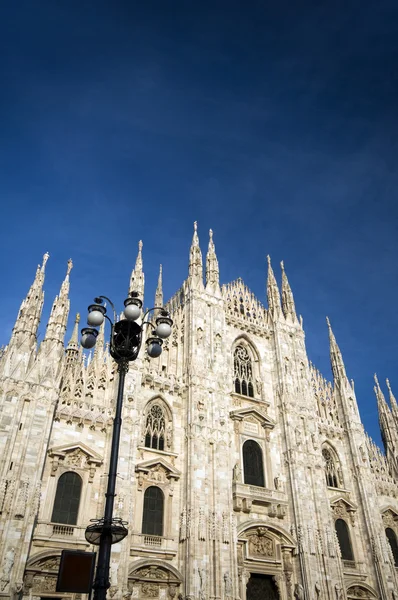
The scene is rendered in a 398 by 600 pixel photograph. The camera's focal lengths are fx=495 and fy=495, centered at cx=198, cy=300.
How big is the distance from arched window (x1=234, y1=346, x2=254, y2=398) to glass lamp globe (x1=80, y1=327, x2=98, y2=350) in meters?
20.2

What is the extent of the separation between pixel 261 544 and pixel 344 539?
7.00 meters

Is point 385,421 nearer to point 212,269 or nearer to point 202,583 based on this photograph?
point 212,269

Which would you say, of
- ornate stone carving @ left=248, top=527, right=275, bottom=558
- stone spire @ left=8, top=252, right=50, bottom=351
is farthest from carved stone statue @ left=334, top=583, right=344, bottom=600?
stone spire @ left=8, top=252, right=50, bottom=351

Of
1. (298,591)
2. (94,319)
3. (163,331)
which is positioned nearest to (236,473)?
(298,591)

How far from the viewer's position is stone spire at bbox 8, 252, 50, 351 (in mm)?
24578

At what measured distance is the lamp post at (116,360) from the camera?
1055 centimetres

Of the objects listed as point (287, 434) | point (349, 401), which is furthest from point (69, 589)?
point (349, 401)

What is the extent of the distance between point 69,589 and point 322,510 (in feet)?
76.6

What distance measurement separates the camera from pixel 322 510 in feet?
97.0

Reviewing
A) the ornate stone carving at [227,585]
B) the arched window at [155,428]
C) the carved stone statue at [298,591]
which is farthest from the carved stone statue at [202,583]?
the carved stone statue at [298,591]

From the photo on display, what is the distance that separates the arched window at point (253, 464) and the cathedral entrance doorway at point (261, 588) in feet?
15.8

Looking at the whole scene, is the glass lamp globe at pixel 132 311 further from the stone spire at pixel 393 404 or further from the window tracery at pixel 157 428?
the stone spire at pixel 393 404

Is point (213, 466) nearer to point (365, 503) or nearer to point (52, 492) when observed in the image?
point (52, 492)

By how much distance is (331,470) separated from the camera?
3338 centimetres
